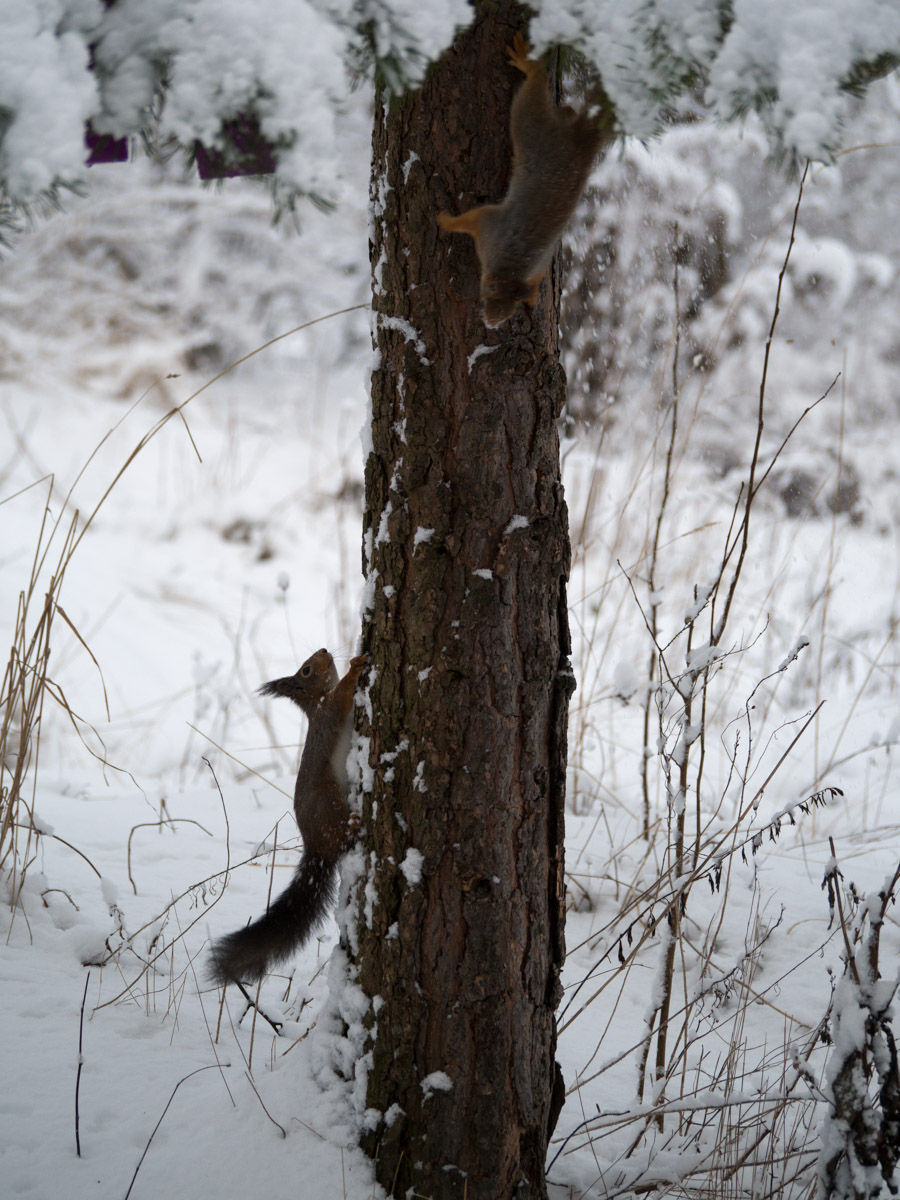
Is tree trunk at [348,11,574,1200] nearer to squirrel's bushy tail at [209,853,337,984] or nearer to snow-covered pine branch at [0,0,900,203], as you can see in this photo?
squirrel's bushy tail at [209,853,337,984]

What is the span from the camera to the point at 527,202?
0.98 meters

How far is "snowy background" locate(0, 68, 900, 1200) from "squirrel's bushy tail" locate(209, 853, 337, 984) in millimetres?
144

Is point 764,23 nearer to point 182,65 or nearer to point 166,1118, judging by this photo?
point 182,65

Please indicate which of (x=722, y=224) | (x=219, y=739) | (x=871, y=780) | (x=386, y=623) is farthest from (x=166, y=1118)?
(x=722, y=224)

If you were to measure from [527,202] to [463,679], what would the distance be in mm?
594

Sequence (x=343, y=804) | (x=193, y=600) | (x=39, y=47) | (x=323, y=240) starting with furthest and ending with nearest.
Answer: (x=323, y=240)
(x=193, y=600)
(x=343, y=804)
(x=39, y=47)

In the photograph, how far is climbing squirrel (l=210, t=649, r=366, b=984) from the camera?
4.10ft

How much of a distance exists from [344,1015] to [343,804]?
0.31 m

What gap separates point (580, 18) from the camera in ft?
2.24

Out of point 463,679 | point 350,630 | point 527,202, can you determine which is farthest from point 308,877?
point 350,630

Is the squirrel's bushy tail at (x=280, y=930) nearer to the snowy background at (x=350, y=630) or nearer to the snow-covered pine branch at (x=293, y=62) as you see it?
the snowy background at (x=350, y=630)

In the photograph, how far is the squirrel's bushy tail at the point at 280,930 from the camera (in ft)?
4.08

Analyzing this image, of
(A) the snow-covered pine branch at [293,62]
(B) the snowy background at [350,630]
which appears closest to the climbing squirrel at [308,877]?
(B) the snowy background at [350,630]

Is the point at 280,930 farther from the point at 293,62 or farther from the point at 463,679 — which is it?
the point at 293,62
